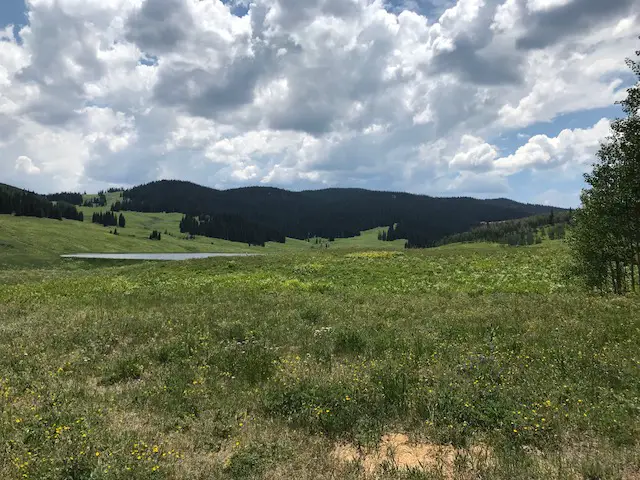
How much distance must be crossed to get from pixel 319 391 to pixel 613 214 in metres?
24.2

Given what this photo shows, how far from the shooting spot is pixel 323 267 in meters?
44.5

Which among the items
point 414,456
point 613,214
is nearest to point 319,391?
point 414,456

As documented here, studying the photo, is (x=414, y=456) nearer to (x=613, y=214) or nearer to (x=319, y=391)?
(x=319, y=391)

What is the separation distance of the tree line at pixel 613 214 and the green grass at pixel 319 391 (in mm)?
8927

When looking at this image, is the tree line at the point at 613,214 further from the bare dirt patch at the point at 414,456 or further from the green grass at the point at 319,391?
the bare dirt patch at the point at 414,456

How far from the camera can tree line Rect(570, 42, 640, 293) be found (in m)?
23.2

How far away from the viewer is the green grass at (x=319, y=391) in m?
6.53

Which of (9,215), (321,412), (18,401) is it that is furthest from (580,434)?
(9,215)

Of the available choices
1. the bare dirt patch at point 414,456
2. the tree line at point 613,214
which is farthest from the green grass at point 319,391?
the tree line at point 613,214

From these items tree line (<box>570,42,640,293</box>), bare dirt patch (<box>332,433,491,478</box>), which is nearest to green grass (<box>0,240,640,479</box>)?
bare dirt patch (<box>332,433,491,478</box>)

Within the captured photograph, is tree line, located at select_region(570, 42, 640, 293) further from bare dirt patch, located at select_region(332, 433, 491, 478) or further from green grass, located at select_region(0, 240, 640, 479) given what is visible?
bare dirt patch, located at select_region(332, 433, 491, 478)

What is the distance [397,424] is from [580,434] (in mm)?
3227

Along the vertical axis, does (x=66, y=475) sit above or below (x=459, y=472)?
below

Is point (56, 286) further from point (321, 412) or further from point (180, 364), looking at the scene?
point (321, 412)
